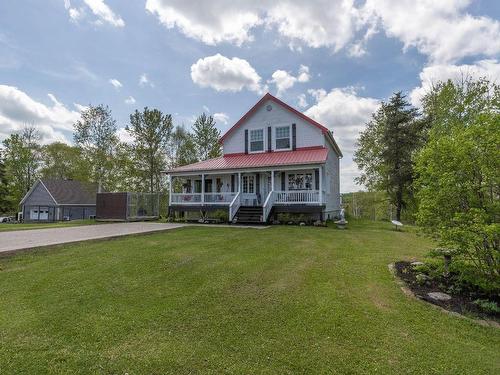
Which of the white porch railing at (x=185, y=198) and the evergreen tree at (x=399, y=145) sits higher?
the evergreen tree at (x=399, y=145)

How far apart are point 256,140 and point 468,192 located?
15.7 m

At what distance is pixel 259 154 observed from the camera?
19.1 meters

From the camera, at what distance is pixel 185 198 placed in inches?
745

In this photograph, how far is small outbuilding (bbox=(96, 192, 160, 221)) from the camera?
67.8 ft

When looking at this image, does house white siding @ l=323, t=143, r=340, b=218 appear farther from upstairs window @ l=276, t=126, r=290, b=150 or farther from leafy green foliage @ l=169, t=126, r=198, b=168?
leafy green foliage @ l=169, t=126, r=198, b=168

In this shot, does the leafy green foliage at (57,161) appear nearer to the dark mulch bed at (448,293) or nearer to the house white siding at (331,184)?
the house white siding at (331,184)

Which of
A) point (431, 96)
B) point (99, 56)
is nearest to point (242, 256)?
point (99, 56)

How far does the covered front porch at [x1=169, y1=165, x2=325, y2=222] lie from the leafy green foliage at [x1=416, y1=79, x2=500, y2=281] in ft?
32.4

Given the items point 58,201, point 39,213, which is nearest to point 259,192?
point 58,201

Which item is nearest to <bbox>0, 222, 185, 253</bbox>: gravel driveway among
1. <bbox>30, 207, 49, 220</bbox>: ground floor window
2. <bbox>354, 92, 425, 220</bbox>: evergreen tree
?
<bbox>354, 92, 425, 220</bbox>: evergreen tree

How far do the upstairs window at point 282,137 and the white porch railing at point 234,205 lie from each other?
Result: 473cm

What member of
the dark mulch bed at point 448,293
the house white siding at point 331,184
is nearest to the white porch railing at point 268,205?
the house white siding at point 331,184

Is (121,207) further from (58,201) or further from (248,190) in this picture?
(58,201)

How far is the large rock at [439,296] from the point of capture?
444 centimetres
